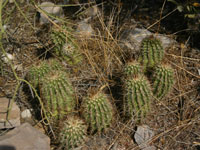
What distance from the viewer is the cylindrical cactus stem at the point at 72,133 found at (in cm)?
181

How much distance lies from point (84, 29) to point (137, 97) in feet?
4.35

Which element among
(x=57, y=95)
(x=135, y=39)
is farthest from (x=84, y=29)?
(x=57, y=95)

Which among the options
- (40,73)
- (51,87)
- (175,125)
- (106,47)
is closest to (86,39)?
(106,47)

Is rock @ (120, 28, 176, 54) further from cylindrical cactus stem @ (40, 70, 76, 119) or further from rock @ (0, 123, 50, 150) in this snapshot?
rock @ (0, 123, 50, 150)

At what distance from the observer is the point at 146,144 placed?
2.03 meters

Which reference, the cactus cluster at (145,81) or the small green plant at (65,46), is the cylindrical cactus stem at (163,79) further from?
the small green plant at (65,46)

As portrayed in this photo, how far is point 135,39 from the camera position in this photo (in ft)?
9.32

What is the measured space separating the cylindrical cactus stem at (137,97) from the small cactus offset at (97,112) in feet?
0.52

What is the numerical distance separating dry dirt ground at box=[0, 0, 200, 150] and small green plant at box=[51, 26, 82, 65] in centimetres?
9

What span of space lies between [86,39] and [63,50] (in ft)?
1.09

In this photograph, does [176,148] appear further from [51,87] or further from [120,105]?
[51,87]

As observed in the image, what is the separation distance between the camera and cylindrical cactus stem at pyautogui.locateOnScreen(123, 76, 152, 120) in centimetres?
190

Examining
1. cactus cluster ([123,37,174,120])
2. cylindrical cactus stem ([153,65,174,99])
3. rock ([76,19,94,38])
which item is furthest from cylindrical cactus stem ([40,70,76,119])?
rock ([76,19,94,38])

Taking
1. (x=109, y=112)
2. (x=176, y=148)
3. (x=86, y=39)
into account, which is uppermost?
(x=86, y=39)
